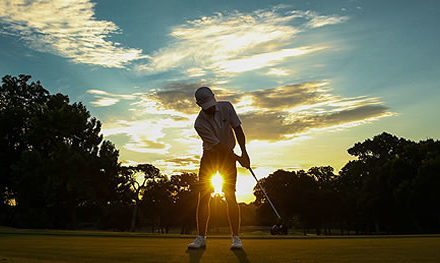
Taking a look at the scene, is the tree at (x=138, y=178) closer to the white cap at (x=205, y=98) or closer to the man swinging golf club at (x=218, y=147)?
the man swinging golf club at (x=218, y=147)

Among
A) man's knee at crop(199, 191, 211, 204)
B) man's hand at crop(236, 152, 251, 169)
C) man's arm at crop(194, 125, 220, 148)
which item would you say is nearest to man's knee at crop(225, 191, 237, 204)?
man's knee at crop(199, 191, 211, 204)

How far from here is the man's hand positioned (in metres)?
8.32

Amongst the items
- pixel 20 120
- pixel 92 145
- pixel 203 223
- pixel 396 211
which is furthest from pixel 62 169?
pixel 203 223

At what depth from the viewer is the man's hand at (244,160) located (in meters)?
8.32

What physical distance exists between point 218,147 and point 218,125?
0.36 metres

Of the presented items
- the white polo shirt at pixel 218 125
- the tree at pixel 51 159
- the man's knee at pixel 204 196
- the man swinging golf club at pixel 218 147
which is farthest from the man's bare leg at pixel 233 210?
the tree at pixel 51 159

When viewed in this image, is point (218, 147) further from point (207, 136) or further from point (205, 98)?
point (205, 98)

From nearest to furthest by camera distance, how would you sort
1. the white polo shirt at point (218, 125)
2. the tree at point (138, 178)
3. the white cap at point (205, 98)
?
the white cap at point (205, 98)
the white polo shirt at point (218, 125)
the tree at point (138, 178)

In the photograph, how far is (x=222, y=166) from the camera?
8.18 meters

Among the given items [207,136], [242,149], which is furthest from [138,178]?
[207,136]

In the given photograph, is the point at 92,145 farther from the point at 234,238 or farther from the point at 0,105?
the point at 234,238

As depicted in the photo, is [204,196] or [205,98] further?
[204,196]

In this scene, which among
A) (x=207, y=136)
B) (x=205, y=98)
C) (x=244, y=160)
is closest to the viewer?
A: (x=205, y=98)

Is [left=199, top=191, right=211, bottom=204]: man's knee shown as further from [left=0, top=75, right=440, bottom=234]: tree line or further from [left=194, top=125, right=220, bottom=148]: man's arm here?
[left=0, top=75, right=440, bottom=234]: tree line
